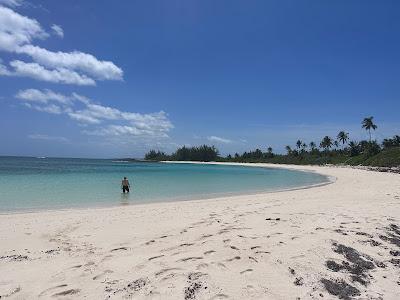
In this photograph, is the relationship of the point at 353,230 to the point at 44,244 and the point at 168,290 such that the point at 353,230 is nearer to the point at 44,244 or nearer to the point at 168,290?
the point at 168,290

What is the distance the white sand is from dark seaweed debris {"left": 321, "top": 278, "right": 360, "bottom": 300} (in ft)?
0.31

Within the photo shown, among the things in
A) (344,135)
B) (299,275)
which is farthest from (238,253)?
(344,135)

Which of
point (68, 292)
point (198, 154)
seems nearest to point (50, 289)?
point (68, 292)

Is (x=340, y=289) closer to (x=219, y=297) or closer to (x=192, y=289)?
(x=219, y=297)

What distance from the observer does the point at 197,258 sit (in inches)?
266

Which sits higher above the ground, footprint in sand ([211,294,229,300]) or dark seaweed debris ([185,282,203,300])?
dark seaweed debris ([185,282,203,300])

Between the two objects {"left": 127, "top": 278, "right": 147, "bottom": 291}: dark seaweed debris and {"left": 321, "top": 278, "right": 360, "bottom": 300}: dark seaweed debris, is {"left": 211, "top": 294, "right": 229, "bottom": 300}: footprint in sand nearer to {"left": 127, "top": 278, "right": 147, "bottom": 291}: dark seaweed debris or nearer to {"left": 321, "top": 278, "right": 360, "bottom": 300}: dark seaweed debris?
{"left": 127, "top": 278, "right": 147, "bottom": 291}: dark seaweed debris

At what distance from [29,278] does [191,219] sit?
6225 millimetres

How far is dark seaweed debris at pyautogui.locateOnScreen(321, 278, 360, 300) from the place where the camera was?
538cm

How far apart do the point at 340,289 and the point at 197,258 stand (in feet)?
8.26

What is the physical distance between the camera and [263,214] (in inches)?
480

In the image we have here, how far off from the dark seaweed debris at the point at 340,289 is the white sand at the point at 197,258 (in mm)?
93

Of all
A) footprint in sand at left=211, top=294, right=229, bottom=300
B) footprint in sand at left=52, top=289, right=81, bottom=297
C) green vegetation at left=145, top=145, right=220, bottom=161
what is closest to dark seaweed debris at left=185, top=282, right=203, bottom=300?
footprint in sand at left=211, top=294, right=229, bottom=300

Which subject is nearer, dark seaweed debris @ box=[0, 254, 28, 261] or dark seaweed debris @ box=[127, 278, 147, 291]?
dark seaweed debris @ box=[127, 278, 147, 291]
